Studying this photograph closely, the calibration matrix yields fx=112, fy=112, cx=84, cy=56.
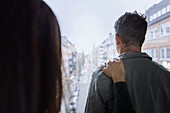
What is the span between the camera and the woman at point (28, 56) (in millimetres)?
252

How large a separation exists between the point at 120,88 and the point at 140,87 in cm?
18

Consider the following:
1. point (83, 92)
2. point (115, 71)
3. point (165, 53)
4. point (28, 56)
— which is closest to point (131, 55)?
point (115, 71)

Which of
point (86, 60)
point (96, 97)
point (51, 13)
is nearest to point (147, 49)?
point (86, 60)

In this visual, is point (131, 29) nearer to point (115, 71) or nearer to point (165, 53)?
point (115, 71)

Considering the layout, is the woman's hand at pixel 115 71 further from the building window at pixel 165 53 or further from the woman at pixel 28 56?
the building window at pixel 165 53

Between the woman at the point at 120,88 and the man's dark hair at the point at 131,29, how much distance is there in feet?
0.52

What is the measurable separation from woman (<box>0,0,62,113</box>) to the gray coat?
423 millimetres

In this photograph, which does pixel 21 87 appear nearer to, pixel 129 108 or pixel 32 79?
pixel 32 79

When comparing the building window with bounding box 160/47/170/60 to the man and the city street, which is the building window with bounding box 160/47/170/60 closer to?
the city street

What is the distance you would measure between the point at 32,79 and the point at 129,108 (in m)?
0.46

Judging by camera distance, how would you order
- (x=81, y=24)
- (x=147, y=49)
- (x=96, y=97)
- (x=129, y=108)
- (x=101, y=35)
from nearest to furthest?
1. (x=129, y=108)
2. (x=96, y=97)
3. (x=81, y=24)
4. (x=101, y=35)
5. (x=147, y=49)

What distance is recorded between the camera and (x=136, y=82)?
66 cm

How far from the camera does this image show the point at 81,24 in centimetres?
166

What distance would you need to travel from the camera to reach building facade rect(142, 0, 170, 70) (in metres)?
1.75
